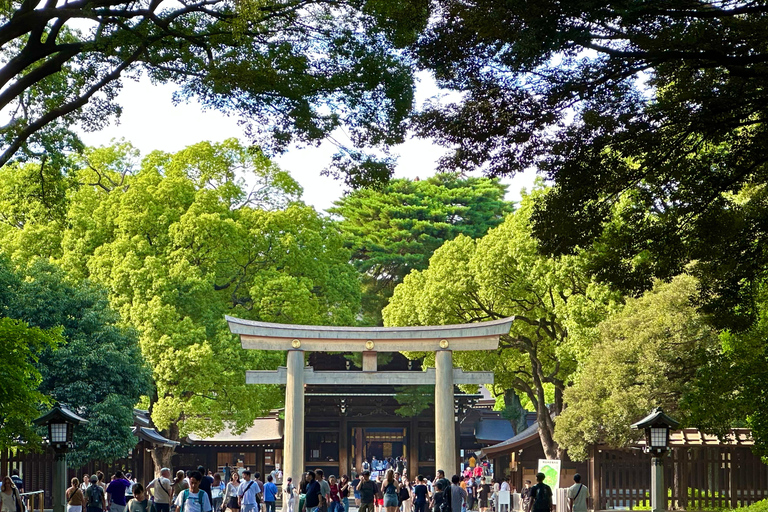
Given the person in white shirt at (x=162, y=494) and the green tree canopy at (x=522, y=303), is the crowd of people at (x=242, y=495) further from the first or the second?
the green tree canopy at (x=522, y=303)

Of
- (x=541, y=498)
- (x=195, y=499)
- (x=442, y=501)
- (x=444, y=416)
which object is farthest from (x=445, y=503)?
(x=444, y=416)

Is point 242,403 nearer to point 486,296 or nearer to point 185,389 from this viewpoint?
point 185,389

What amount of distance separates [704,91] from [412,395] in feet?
105

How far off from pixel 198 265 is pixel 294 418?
8390 mm

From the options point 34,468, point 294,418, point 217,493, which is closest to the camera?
point 217,493

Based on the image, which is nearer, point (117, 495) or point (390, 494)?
point (117, 495)

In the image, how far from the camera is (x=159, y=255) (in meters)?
36.4

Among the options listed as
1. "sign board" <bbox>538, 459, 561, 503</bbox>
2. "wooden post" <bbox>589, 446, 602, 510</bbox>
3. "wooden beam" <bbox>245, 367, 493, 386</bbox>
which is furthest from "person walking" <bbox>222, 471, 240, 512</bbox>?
"wooden beam" <bbox>245, 367, 493, 386</bbox>

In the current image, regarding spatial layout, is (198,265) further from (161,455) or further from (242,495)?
(242,495)

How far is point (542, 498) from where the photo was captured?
15812mm

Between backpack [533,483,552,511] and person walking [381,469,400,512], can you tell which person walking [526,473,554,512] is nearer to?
backpack [533,483,552,511]

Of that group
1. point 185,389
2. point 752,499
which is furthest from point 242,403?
point 752,499

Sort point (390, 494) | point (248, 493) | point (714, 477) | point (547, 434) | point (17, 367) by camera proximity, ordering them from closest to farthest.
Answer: point (17, 367) < point (248, 493) < point (390, 494) < point (714, 477) < point (547, 434)

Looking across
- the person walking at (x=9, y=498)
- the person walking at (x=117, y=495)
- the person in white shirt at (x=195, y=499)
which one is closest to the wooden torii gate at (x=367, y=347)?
the person walking at (x=117, y=495)
